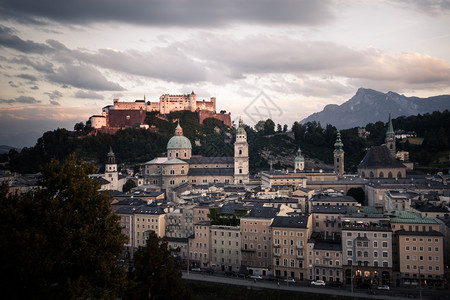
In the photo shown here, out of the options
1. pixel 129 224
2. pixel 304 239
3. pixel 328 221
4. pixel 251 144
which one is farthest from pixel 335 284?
pixel 251 144

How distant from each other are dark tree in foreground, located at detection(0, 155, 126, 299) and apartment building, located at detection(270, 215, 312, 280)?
25.6 metres

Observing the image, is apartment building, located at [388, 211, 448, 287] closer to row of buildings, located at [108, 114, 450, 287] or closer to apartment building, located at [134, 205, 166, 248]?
row of buildings, located at [108, 114, 450, 287]

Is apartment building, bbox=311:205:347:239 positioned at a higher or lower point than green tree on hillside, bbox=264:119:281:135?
lower

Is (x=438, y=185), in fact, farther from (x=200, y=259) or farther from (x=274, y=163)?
(x=274, y=163)

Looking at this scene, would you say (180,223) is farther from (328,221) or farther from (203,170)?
(203,170)

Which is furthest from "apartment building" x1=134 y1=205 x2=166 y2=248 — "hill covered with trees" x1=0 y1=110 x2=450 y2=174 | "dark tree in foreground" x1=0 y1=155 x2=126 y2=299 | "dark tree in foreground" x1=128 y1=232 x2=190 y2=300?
"hill covered with trees" x1=0 y1=110 x2=450 y2=174

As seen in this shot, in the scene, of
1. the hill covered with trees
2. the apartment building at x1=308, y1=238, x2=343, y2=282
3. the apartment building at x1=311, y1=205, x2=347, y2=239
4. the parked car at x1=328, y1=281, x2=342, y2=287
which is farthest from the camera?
the hill covered with trees

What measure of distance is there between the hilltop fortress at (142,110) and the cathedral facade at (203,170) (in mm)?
41580

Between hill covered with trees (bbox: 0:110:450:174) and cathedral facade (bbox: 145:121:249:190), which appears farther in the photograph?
hill covered with trees (bbox: 0:110:450:174)

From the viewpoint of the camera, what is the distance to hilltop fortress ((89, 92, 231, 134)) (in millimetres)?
124625

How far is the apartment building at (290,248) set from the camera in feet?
138

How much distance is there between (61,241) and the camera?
61.9 ft

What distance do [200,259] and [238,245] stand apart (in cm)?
529

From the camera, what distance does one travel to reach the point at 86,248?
1892cm
